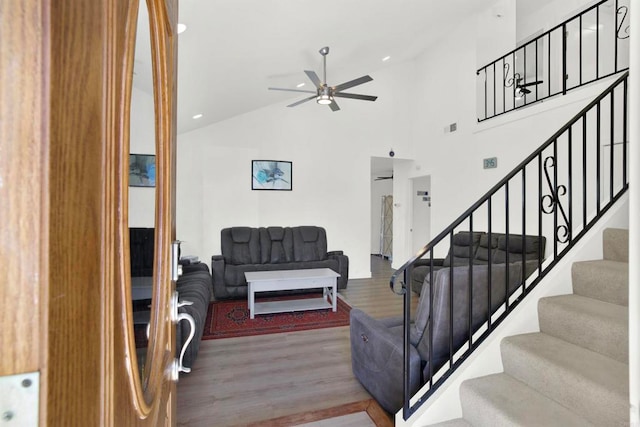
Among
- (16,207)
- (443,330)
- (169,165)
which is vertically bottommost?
(443,330)

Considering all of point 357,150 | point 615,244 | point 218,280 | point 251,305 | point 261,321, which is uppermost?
point 357,150

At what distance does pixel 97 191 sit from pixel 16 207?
89mm

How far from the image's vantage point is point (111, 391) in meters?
0.43

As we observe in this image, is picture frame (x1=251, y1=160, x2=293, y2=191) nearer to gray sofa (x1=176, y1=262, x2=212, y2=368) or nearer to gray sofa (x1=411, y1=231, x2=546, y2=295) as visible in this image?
gray sofa (x1=176, y1=262, x2=212, y2=368)

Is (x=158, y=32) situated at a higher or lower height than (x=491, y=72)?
lower

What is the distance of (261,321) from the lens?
3.71 meters

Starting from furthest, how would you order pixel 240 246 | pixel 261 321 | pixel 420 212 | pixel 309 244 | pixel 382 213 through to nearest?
pixel 382 213
pixel 420 212
pixel 309 244
pixel 240 246
pixel 261 321

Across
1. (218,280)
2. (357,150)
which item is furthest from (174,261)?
(357,150)

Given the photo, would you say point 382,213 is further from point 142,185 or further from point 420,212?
point 142,185

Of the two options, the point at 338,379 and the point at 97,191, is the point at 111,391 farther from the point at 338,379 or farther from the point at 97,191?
the point at 338,379

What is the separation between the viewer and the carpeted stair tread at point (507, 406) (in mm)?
1309

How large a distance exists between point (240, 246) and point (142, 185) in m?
4.41

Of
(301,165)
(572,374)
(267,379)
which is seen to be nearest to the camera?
(572,374)

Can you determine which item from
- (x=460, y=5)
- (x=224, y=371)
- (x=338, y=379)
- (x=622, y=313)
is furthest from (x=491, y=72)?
(x=224, y=371)
